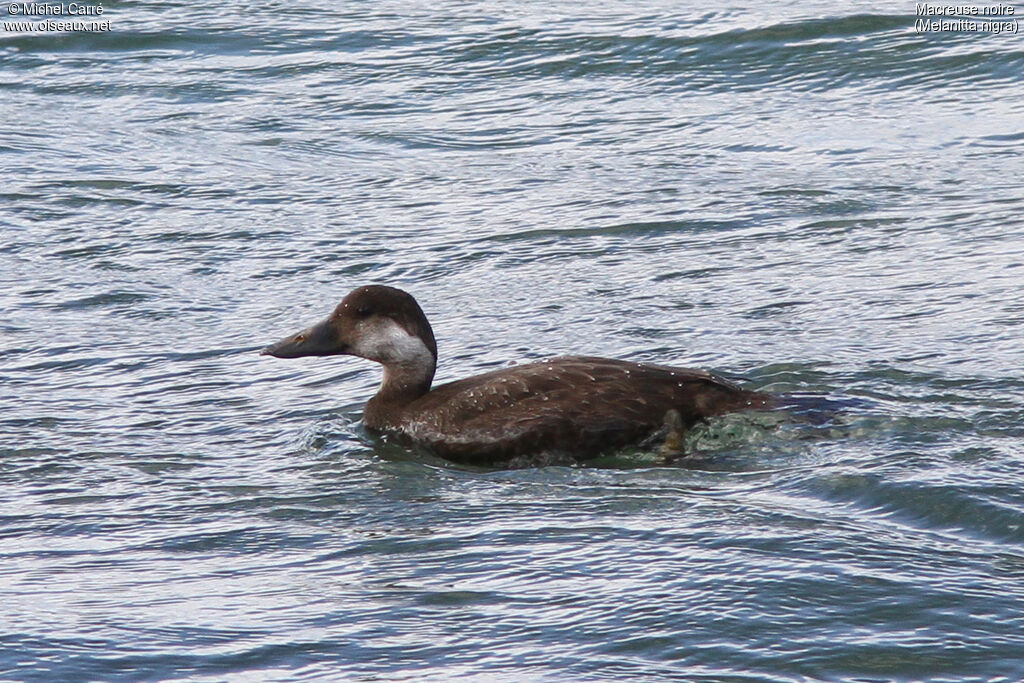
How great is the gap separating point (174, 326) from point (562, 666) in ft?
15.9

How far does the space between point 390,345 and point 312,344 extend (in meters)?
0.37

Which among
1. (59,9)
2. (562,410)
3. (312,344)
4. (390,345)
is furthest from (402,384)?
(59,9)

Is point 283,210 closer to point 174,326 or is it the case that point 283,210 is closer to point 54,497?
point 174,326

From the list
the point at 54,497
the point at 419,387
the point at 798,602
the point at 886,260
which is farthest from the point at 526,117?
the point at 798,602

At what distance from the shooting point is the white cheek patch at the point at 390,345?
8.37 m

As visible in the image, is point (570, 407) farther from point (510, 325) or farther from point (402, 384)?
point (510, 325)

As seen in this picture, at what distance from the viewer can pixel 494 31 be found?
53.0ft

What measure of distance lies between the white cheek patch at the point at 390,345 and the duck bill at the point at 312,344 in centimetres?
10

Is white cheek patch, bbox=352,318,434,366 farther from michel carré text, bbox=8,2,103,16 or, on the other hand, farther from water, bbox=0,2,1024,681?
michel carré text, bbox=8,2,103,16

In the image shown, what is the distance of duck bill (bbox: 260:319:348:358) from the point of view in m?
8.41

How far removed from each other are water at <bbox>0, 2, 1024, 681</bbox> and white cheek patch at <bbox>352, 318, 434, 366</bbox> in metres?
0.41

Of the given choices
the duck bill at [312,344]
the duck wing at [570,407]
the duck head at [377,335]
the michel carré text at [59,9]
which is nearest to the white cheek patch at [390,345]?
the duck head at [377,335]

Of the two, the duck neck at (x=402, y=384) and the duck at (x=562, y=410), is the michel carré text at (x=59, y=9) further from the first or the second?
the duck at (x=562, y=410)

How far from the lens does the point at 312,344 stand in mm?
8430
